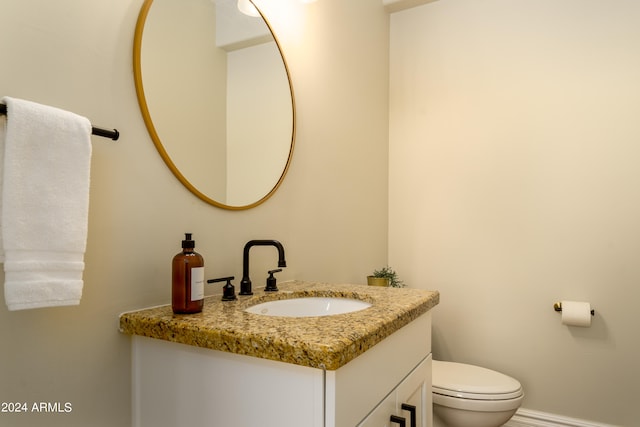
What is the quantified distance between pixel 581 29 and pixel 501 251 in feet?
3.91

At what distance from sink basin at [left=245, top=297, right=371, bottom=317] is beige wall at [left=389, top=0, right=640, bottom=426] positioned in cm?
122

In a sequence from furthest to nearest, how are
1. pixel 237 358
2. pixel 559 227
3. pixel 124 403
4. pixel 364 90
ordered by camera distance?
pixel 364 90 → pixel 559 227 → pixel 124 403 → pixel 237 358

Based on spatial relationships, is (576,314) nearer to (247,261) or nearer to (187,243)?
(247,261)

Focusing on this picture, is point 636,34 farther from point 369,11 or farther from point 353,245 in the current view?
point 353,245

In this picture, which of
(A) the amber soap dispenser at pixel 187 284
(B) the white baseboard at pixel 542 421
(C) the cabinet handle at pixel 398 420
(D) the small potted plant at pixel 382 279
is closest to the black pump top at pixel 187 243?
(A) the amber soap dispenser at pixel 187 284

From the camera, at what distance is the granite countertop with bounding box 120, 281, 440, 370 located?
69 centimetres

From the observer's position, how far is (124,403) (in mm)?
920

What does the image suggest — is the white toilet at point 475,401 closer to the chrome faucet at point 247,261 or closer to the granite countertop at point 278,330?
the granite countertop at point 278,330

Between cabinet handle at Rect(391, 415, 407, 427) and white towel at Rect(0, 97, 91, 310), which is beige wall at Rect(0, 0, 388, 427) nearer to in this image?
white towel at Rect(0, 97, 91, 310)

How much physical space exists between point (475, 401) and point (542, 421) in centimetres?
64

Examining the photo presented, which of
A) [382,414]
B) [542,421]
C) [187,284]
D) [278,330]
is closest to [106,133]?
[187,284]

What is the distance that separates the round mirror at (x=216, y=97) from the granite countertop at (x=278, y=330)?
374 mm

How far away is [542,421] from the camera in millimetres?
1995

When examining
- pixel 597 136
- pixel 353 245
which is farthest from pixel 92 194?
pixel 597 136
